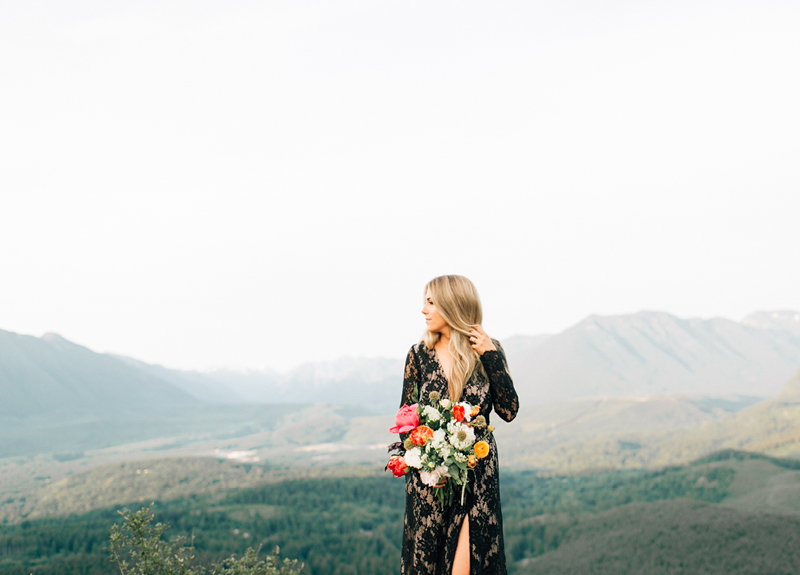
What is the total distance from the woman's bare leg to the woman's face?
5.50 feet

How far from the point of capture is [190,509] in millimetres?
114688

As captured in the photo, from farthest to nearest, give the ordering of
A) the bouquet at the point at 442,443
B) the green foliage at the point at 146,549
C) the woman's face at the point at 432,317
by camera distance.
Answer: the green foliage at the point at 146,549
the woman's face at the point at 432,317
the bouquet at the point at 442,443

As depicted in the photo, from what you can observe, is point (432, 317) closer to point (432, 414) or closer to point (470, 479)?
point (432, 414)

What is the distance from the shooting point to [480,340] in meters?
5.02

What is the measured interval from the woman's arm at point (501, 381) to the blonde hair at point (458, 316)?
0.46 feet

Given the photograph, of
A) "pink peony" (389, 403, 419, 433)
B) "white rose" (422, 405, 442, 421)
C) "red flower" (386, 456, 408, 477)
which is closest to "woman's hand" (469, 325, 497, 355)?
"white rose" (422, 405, 442, 421)

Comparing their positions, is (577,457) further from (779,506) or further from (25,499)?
(25,499)

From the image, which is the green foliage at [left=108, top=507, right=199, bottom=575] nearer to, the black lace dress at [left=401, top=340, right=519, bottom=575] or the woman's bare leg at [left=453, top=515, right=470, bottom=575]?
the black lace dress at [left=401, top=340, right=519, bottom=575]

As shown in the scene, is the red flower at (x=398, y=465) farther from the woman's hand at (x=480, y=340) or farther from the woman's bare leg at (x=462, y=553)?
the woman's hand at (x=480, y=340)

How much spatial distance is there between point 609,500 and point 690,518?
42984 mm

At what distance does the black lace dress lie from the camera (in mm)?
4969

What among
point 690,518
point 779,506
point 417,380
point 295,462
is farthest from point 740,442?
point 417,380

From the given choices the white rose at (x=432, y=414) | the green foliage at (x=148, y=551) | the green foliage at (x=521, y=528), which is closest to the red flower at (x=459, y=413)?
the white rose at (x=432, y=414)

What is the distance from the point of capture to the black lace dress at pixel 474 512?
4.97m
